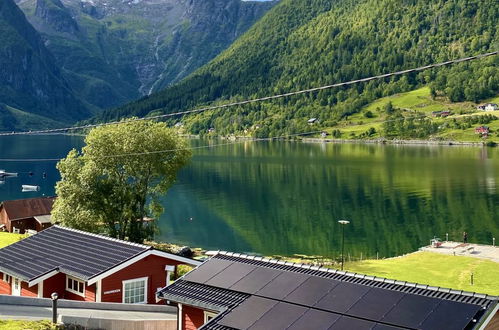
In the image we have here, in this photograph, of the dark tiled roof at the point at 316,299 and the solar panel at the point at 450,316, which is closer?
the solar panel at the point at 450,316

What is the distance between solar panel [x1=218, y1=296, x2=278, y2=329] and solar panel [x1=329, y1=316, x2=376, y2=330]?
2.41 metres

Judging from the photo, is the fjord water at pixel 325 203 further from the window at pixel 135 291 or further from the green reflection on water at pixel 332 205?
the window at pixel 135 291

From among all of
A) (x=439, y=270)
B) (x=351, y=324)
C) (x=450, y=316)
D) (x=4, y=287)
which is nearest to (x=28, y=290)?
(x=4, y=287)

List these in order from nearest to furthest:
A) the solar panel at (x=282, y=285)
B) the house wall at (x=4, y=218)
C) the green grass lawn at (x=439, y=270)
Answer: the solar panel at (x=282, y=285) → the green grass lawn at (x=439, y=270) → the house wall at (x=4, y=218)

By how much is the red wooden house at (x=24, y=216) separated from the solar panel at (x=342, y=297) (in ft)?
200

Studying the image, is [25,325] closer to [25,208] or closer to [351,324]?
[351,324]

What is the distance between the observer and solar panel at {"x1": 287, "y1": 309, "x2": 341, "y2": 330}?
17312mm

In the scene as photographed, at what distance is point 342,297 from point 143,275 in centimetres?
1472

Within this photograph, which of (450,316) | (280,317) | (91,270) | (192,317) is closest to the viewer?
(450,316)

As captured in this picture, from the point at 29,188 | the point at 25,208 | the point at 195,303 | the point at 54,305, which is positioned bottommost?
the point at 29,188

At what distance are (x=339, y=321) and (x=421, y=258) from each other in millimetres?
46974

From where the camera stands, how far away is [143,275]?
30828mm

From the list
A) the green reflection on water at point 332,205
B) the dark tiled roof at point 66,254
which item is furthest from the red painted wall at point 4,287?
the green reflection on water at point 332,205

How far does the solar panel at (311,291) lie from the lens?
62.1 feet
